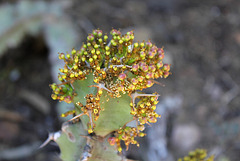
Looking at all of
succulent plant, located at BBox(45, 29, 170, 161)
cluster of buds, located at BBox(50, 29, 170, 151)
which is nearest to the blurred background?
succulent plant, located at BBox(45, 29, 170, 161)

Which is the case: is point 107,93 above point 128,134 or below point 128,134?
above

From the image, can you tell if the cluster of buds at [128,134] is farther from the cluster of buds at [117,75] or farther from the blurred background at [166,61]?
the blurred background at [166,61]

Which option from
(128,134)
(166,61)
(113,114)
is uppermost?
(166,61)

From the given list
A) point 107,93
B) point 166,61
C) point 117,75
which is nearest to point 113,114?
point 107,93

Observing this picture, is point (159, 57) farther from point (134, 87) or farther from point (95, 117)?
point (95, 117)

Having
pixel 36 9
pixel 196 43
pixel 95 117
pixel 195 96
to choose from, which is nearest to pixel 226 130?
pixel 195 96

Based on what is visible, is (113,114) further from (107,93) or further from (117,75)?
(117,75)

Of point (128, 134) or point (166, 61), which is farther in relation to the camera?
point (166, 61)
